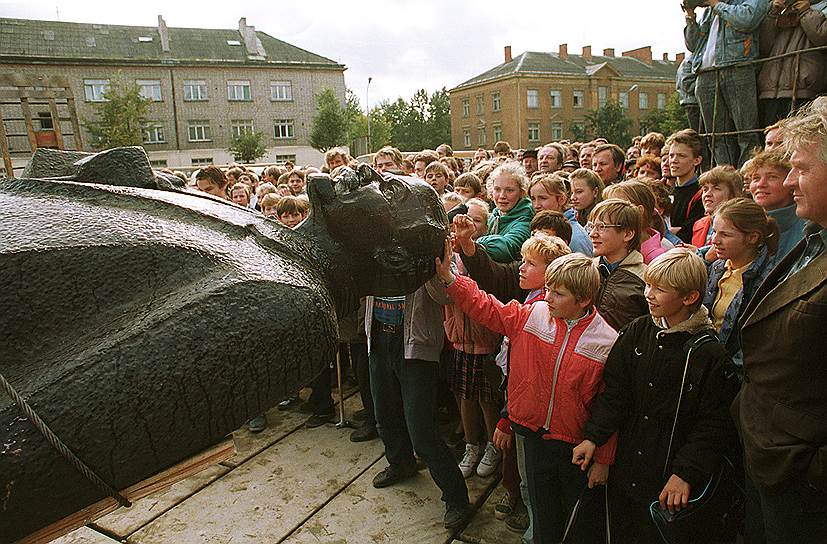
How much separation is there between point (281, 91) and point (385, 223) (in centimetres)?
3985

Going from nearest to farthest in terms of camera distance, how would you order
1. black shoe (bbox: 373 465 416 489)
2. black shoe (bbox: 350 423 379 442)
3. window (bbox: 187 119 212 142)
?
black shoe (bbox: 373 465 416 489), black shoe (bbox: 350 423 379 442), window (bbox: 187 119 212 142)

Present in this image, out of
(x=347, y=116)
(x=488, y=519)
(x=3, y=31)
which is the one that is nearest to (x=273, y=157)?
(x=347, y=116)

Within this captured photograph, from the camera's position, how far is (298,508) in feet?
12.2

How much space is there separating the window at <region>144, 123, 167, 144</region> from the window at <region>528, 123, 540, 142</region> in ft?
86.2

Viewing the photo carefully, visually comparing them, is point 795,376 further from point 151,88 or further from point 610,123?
point 610,123

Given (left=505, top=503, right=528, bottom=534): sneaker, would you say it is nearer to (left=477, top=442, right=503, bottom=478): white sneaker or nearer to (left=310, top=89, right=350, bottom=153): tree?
(left=477, top=442, right=503, bottom=478): white sneaker

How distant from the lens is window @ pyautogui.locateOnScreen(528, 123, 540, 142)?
45.6 m

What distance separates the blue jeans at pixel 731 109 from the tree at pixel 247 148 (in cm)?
3241

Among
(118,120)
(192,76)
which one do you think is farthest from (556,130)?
(118,120)

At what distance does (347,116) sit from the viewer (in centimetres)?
3753

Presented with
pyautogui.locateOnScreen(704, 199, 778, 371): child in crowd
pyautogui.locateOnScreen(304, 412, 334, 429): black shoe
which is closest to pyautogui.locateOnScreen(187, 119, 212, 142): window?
pyautogui.locateOnScreen(304, 412, 334, 429): black shoe

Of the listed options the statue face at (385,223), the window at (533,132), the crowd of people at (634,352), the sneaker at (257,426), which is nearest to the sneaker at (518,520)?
the crowd of people at (634,352)

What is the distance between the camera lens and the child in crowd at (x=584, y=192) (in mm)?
4141

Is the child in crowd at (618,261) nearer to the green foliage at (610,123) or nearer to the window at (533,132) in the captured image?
the green foliage at (610,123)
